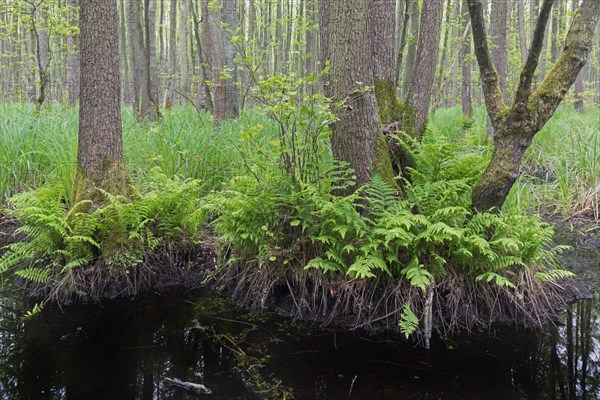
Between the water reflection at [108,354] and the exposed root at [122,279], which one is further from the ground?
the exposed root at [122,279]

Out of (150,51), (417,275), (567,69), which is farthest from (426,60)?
(150,51)

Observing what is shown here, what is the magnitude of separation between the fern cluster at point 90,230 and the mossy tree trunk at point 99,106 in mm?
230

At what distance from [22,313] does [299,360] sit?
2659 mm

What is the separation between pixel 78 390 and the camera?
307 centimetres

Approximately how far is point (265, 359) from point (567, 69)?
11.4 ft

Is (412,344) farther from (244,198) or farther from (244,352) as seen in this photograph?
(244,198)

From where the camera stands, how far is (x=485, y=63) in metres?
4.12

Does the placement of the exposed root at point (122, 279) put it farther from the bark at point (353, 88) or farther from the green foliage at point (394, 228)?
the bark at point (353, 88)

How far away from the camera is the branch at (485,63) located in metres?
3.92

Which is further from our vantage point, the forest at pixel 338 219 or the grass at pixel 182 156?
the grass at pixel 182 156

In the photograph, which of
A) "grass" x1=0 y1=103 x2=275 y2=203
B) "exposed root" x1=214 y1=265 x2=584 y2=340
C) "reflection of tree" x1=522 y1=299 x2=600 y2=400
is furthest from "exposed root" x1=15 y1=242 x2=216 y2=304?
"reflection of tree" x1=522 y1=299 x2=600 y2=400

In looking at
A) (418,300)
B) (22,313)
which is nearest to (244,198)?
(418,300)

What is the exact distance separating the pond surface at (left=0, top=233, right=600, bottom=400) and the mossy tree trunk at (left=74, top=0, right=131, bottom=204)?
137cm

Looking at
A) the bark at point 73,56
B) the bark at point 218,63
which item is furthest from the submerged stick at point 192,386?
the bark at point 73,56
